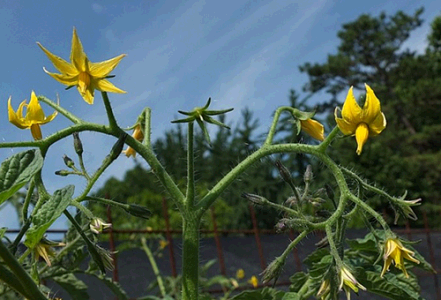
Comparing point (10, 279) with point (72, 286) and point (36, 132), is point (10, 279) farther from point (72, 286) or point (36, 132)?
point (72, 286)

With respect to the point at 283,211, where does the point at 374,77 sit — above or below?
above

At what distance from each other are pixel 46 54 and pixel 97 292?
2076 millimetres

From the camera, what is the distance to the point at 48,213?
70 cm

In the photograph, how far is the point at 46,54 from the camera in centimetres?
86

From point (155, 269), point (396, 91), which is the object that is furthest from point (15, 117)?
point (396, 91)

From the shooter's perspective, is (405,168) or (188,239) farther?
(405,168)

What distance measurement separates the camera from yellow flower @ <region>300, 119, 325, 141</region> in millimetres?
1062

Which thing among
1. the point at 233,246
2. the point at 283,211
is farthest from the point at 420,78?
the point at 283,211

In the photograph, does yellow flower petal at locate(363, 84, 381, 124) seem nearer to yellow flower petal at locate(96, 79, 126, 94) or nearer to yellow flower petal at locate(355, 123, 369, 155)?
yellow flower petal at locate(355, 123, 369, 155)

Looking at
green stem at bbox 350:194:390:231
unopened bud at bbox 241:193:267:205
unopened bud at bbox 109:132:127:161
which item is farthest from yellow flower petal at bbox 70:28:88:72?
green stem at bbox 350:194:390:231

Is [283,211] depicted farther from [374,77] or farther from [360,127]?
[374,77]

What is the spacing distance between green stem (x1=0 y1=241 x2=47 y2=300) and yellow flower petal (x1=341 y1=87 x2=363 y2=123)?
0.56 m

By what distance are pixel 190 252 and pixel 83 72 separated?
29 cm

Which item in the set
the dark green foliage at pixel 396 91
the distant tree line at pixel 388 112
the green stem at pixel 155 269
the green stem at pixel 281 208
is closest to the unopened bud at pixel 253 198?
the green stem at pixel 281 208
